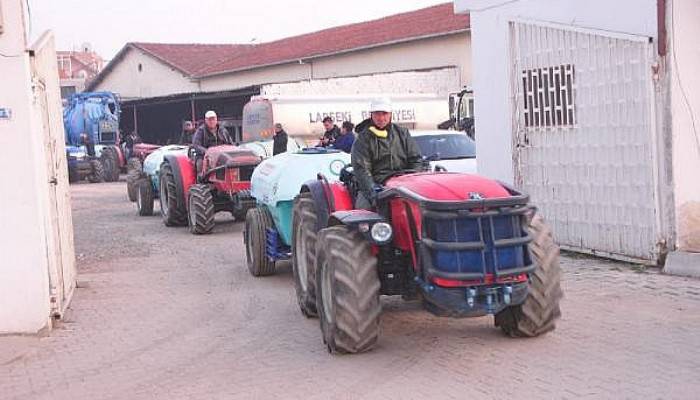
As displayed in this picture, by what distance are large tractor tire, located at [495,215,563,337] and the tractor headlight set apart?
1.11 metres

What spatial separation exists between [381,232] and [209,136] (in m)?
9.82

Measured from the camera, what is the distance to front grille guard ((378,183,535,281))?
6215 millimetres

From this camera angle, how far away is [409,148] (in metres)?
7.72

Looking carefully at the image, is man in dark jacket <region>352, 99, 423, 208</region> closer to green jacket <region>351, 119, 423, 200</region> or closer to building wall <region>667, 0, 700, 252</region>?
green jacket <region>351, 119, 423, 200</region>

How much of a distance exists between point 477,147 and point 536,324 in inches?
255

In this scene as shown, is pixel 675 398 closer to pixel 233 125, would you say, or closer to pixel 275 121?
pixel 275 121

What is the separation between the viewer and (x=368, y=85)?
25.3 m

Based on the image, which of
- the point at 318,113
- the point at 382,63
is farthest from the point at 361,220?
the point at 382,63

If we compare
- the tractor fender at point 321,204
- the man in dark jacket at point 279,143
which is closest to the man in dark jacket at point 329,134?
the man in dark jacket at point 279,143

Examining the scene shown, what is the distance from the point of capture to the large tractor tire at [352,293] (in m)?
6.58

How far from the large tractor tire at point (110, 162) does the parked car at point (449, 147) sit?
799 inches

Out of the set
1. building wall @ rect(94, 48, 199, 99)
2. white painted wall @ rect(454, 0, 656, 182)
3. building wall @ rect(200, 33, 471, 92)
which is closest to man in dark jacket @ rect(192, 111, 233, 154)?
white painted wall @ rect(454, 0, 656, 182)

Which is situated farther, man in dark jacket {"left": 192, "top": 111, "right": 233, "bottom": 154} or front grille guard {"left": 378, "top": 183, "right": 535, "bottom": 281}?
man in dark jacket {"left": 192, "top": 111, "right": 233, "bottom": 154}

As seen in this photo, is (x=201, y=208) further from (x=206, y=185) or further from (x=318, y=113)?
(x=318, y=113)
